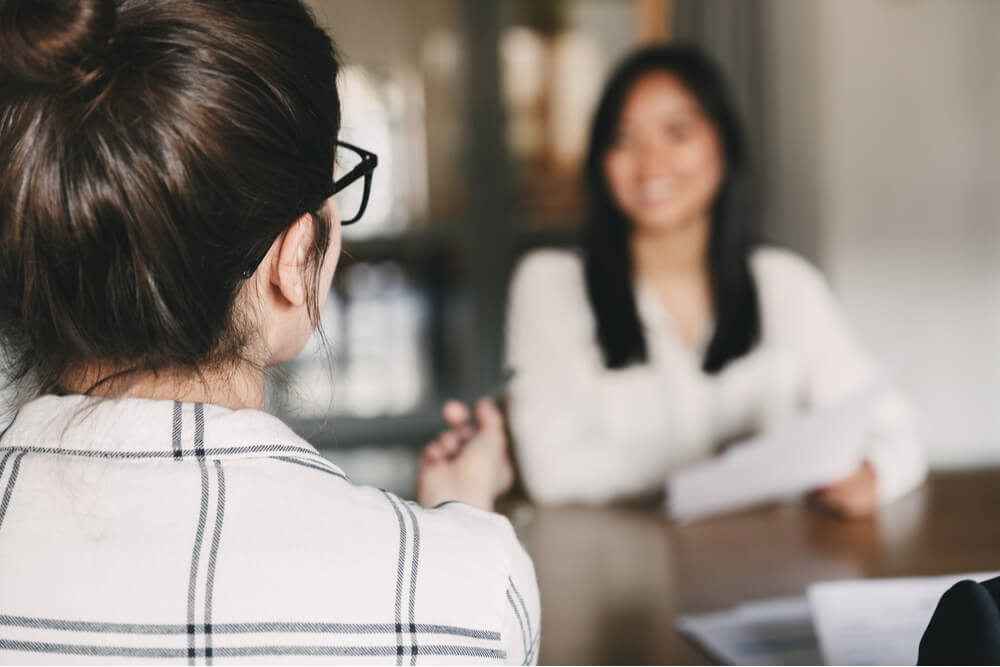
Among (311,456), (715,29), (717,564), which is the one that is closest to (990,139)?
(715,29)

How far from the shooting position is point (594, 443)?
193 centimetres

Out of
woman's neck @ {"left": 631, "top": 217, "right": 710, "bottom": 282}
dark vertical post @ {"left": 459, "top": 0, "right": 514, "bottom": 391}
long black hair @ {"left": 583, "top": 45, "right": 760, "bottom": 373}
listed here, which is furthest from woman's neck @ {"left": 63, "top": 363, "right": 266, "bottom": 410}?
dark vertical post @ {"left": 459, "top": 0, "right": 514, "bottom": 391}

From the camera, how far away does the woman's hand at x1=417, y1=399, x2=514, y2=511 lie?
3.08 feet

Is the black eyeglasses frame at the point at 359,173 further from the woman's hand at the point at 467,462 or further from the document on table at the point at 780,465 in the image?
the document on table at the point at 780,465

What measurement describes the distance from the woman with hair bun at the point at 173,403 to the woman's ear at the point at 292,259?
0.02m

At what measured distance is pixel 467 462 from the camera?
0.98 meters

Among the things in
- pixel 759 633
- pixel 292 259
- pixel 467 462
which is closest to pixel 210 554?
pixel 292 259

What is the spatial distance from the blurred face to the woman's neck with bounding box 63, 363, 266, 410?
140 centimetres

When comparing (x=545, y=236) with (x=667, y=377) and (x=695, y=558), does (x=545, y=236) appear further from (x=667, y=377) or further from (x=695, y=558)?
(x=695, y=558)

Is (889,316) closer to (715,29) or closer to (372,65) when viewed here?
(715,29)

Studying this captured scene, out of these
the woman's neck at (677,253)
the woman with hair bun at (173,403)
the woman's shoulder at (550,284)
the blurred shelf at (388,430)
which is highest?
the woman with hair bun at (173,403)

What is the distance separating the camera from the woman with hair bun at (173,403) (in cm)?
59

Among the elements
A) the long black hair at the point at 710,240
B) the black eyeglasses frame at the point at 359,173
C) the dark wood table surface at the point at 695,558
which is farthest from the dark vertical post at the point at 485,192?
the black eyeglasses frame at the point at 359,173

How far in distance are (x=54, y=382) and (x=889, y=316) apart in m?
2.27
